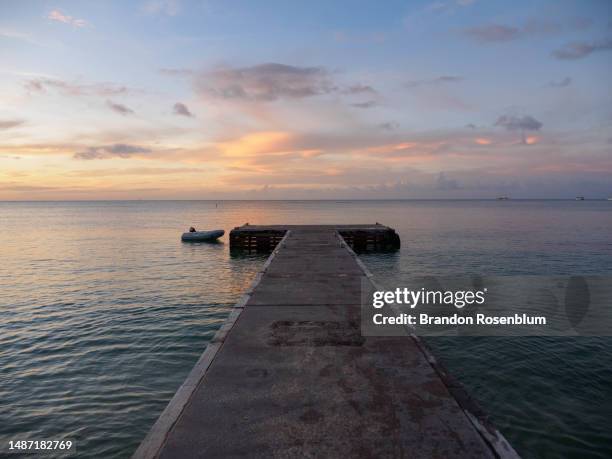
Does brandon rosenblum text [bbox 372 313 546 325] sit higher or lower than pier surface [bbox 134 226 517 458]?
lower

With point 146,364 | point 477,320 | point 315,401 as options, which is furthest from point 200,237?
point 315,401

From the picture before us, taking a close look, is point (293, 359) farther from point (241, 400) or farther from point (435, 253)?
point (435, 253)

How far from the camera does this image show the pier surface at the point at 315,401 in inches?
196

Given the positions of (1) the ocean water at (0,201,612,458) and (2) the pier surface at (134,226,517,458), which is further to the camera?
(1) the ocean water at (0,201,612,458)

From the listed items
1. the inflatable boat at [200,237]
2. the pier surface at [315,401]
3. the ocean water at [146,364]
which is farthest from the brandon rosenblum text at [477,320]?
the inflatable boat at [200,237]

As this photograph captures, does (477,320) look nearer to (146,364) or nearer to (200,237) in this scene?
(146,364)

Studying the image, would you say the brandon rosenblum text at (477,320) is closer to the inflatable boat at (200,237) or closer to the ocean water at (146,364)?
the ocean water at (146,364)

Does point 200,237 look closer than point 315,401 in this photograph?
No

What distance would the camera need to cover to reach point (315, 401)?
6.07 metres

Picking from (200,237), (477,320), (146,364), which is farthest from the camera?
(200,237)

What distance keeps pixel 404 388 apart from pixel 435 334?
8.94 m

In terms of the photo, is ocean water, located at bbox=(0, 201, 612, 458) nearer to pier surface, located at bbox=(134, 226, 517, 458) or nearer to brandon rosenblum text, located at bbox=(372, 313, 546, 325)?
brandon rosenblum text, located at bbox=(372, 313, 546, 325)

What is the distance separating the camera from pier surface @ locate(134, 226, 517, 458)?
16.3 feet

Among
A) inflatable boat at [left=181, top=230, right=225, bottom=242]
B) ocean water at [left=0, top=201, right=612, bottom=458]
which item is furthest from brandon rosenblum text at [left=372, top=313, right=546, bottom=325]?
inflatable boat at [left=181, top=230, right=225, bottom=242]
